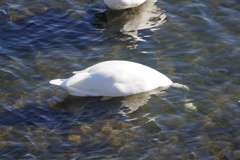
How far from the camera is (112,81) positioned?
27.7ft

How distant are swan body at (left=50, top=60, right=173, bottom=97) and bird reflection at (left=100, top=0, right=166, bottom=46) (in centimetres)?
215

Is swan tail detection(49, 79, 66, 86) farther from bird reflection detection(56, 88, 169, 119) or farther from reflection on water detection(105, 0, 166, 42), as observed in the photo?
reflection on water detection(105, 0, 166, 42)

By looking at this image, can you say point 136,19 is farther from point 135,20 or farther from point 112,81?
point 112,81

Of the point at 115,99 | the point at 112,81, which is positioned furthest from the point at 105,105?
the point at 112,81

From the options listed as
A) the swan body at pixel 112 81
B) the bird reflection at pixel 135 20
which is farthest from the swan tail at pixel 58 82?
the bird reflection at pixel 135 20

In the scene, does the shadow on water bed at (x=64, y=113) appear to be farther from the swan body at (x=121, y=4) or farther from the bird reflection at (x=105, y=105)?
the swan body at (x=121, y=4)

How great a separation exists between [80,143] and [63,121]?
78 cm

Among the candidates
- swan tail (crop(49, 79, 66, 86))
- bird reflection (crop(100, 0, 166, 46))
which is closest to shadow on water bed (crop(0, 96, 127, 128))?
swan tail (crop(49, 79, 66, 86))

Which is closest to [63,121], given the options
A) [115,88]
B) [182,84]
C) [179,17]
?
[115,88]

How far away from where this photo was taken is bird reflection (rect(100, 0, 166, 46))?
36.6 feet

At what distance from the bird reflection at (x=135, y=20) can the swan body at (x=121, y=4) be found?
0.20 meters

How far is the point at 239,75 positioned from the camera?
9164mm

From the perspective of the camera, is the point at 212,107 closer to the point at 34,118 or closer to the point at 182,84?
the point at 182,84

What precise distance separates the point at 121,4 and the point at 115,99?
154 inches
